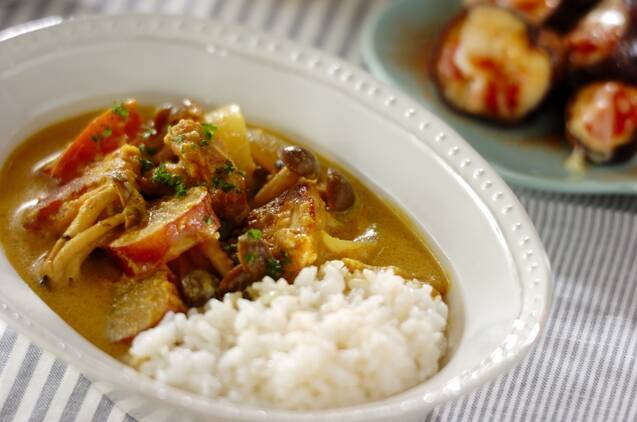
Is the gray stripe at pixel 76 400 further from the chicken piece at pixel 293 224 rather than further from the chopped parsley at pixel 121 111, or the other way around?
the chopped parsley at pixel 121 111

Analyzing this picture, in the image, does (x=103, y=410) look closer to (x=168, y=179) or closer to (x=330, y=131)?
(x=168, y=179)

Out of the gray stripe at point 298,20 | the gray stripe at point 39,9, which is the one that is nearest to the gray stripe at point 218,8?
the gray stripe at point 298,20

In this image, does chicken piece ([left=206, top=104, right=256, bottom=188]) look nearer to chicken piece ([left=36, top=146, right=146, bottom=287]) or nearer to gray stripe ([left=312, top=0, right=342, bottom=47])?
chicken piece ([left=36, top=146, right=146, bottom=287])

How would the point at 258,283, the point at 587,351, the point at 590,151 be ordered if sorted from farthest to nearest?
the point at 590,151 < the point at 587,351 < the point at 258,283

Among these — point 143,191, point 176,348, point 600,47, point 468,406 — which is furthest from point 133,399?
point 600,47

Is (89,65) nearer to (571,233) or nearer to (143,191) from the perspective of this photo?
(143,191)

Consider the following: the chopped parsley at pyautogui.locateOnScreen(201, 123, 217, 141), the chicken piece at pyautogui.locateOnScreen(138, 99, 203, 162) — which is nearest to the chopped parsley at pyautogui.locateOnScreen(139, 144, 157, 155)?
the chicken piece at pyautogui.locateOnScreen(138, 99, 203, 162)
